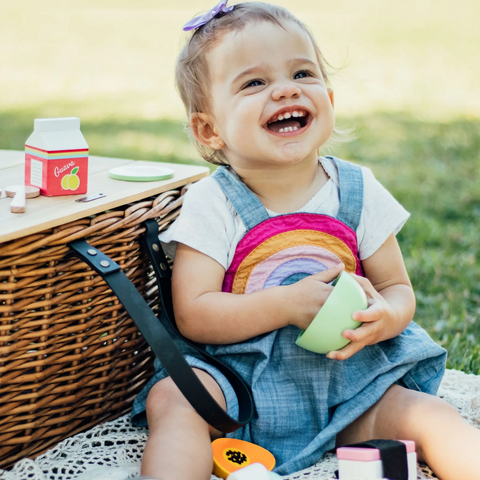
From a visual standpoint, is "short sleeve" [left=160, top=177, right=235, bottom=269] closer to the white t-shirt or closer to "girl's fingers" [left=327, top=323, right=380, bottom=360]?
the white t-shirt

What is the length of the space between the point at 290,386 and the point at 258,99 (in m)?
0.52

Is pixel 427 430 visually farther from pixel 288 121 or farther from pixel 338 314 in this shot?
pixel 288 121

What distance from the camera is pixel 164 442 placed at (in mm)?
1122

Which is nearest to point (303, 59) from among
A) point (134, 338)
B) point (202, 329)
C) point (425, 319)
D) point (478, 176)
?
point (202, 329)

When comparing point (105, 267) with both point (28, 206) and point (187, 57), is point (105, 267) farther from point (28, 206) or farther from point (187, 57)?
point (187, 57)

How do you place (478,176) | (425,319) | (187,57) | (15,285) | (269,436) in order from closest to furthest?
(15,285)
(269,436)
(187,57)
(425,319)
(478,176)

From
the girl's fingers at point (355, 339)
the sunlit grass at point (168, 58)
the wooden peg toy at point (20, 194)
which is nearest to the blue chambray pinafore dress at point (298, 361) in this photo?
the girl's fingers at point (355, 339)

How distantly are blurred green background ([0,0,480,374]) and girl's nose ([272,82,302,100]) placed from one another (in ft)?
0.90

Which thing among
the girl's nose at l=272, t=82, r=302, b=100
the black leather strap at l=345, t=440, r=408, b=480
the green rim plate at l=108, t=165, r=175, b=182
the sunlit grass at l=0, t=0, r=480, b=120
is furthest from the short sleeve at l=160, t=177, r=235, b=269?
the sunlit grass at l=0, t=0, r=480, b=120

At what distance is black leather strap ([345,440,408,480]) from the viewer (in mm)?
1062

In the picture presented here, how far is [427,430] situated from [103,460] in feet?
1.83

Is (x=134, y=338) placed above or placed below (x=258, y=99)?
below

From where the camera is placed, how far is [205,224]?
132cm

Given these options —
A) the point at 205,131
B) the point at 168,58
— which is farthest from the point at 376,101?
the point at 205,131
